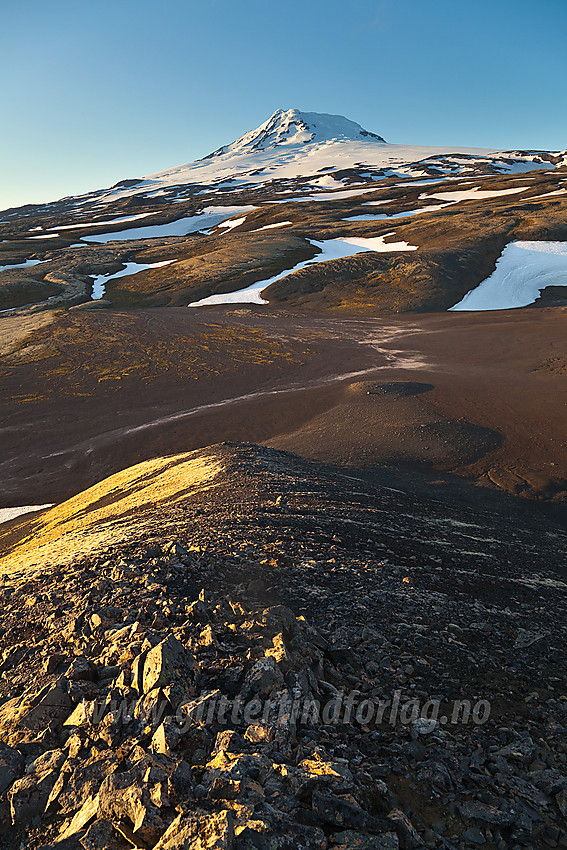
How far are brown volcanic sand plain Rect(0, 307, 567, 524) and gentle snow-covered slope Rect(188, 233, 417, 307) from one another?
29.4ft

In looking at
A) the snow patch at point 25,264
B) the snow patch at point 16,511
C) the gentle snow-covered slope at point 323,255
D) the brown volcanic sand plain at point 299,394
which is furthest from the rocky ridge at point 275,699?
the snow patch at point 25,264

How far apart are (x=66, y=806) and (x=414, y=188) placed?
12298 centimetres

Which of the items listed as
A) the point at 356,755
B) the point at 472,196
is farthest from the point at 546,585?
the point at 472,196

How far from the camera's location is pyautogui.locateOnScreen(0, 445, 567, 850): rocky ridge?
3871 mm

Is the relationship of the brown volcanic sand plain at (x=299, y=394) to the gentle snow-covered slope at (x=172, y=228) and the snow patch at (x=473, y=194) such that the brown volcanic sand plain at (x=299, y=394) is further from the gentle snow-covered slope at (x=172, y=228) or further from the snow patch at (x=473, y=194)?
the gentle snow-covered slope at (x=172, y=228)

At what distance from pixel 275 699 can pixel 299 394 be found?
75.2ft

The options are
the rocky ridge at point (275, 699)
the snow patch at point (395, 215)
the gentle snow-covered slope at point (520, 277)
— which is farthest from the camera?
the snow patch at point (395, 215)

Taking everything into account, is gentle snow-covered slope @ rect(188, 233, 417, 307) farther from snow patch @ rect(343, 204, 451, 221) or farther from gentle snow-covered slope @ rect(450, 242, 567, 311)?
snow patch @ rect(343, 204, 451, 221)

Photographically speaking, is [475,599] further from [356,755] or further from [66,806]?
[66,806]

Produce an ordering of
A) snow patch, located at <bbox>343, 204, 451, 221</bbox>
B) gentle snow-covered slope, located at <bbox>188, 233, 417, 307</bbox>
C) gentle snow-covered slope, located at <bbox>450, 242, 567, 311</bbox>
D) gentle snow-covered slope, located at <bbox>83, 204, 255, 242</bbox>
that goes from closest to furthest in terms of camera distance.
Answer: gentle snow-covered slope, located at <bbox>450, 242, 567, 311</bbox> < gentle snow-covered slope, located at <bbox>188, 233, 417, 307</bbox> < snow patch, located at <bbox>343, 204, 451, 221</bbox> < gentle snow-covered slope, located at <bbox>83, 204, 255, 242</bbox>

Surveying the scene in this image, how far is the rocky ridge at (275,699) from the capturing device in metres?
3.87

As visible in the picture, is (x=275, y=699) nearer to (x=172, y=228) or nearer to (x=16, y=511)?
(x=16, y=511)

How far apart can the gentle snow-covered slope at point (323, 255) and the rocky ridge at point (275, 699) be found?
47.4 metres

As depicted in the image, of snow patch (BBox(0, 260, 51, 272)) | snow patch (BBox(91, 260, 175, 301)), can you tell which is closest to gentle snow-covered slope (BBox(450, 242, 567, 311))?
snow patch (BBox(91, 260, 175, 301))
